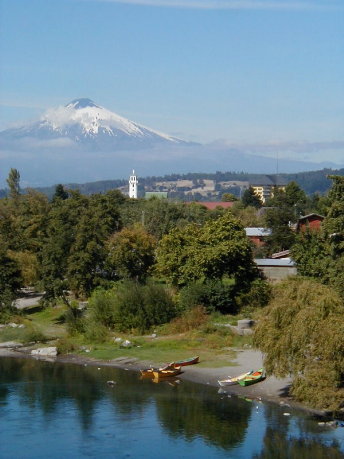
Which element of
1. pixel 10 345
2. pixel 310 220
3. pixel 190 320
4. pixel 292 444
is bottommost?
pixel 10 345

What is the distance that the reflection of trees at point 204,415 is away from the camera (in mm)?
33906

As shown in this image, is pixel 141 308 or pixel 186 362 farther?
pixel 141 308

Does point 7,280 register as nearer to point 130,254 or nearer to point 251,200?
point 130,254

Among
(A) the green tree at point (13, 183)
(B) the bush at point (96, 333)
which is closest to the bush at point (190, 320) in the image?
(B) the bush at point (96, 333)

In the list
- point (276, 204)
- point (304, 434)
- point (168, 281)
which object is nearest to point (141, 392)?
point (304, 434)

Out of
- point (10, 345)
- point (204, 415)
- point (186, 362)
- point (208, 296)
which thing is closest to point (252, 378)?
point (204, 415)

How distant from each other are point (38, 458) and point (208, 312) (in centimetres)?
2415

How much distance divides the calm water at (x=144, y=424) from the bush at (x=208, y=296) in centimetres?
1107

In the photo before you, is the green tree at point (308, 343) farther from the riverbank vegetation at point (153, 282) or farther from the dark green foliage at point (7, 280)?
the dark green foliage at point (7, 280)

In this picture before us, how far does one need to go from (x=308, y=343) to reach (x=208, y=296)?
65.2 feet

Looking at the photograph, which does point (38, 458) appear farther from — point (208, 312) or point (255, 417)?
point (208, 312)

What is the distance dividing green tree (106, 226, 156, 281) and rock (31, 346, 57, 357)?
13.2m

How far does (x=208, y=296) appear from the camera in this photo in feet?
176

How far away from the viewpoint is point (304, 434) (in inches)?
1305
